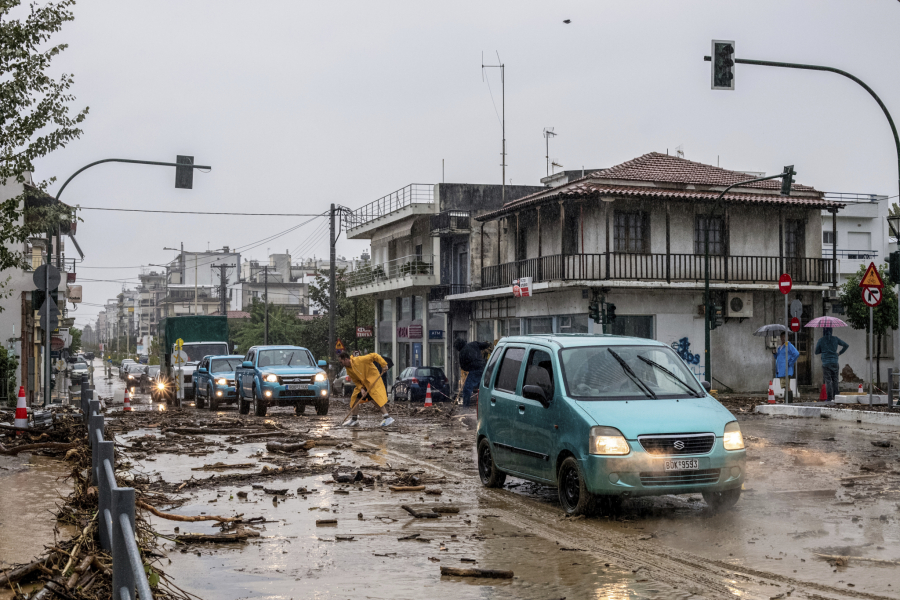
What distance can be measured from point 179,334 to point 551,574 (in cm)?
3513

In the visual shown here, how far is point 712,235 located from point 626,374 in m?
29.6

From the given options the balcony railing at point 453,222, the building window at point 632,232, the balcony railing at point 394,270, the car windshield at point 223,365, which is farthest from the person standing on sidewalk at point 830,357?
the balcony railing at point 394,270

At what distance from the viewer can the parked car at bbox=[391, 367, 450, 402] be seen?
36.2 m

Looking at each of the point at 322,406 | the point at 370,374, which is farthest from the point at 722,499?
the point at 322,406

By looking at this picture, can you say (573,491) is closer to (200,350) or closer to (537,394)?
(537,394)

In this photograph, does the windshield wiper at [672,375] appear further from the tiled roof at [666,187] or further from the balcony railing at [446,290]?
the balcony railing at [446,290]

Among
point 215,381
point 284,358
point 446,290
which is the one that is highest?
point 446,290

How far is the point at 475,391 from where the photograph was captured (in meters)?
25.8

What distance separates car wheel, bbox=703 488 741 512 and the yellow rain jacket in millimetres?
11584

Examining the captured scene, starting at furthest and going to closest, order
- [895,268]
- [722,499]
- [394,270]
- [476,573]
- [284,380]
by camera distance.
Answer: [394,270]
[284,380]
[895,268]
[722,499]
[476,573]

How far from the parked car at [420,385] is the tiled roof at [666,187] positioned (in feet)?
23.9

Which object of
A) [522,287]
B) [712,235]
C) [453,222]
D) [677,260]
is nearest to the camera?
[677,260]

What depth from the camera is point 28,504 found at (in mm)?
9922

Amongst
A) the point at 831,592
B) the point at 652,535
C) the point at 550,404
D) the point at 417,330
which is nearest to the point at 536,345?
the point at 550,404
